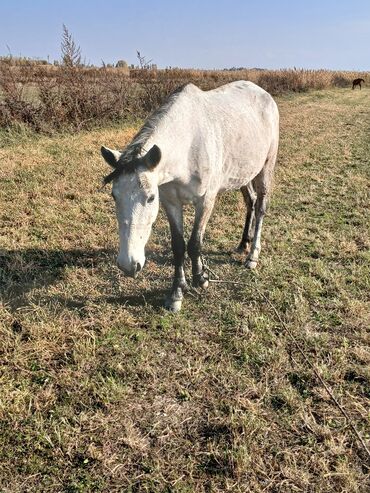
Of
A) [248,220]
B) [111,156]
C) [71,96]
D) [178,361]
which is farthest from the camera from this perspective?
[71,96]

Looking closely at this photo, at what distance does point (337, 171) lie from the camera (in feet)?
27.6

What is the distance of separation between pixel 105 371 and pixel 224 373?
0.87 m

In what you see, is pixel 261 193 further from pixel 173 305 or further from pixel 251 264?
pixel 173 305

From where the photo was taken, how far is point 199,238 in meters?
3.89

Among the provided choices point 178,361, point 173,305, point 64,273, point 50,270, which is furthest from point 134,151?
point 50,270

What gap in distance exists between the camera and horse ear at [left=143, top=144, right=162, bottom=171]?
2717 mm

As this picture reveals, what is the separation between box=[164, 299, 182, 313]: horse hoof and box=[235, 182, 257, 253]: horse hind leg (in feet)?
4.90

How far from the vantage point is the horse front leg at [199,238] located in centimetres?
377

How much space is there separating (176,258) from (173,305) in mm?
482

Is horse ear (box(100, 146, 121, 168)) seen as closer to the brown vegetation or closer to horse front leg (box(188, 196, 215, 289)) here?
horse front leg (box(188, 196, 215, 289))

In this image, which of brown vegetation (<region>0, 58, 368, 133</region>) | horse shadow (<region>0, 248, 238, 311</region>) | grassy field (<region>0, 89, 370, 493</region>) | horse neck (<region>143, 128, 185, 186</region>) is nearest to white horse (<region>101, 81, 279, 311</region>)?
horse neck (<region>143, 128, 185, 186</region>)

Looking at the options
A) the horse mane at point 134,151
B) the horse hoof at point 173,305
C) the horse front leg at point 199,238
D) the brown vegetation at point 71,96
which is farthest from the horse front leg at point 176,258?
the brown vegetation at point 71,96

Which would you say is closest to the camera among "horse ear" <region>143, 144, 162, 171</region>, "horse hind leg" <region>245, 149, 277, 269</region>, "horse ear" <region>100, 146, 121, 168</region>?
"horse ear" <region>143, 144, 162, 171</region>

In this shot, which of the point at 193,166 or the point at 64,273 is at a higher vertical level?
the point at 193,166
